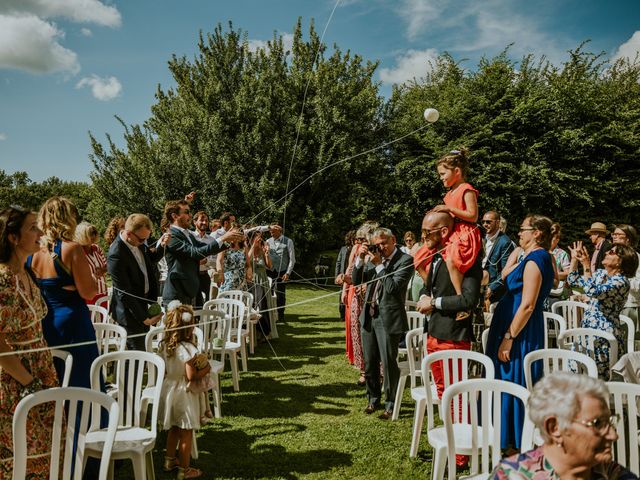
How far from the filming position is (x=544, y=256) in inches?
138

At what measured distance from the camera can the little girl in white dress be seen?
3371 mm

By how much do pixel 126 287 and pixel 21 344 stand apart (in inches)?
70.5

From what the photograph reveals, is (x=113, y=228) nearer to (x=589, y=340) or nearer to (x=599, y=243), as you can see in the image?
(x=589, y=340)

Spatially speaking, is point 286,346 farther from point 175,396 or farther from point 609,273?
point 609,273

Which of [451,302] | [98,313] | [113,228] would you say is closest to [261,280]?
[113,228]

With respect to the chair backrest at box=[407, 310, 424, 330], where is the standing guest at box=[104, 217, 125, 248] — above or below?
above

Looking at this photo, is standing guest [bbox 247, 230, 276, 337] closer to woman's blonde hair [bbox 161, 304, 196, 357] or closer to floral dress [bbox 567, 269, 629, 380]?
woman's blonde hair [bbox 161, 304, 196, 357]

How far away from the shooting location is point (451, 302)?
351 centimetres

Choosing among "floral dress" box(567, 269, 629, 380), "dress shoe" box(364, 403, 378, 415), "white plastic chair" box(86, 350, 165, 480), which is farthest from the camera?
"dress shoe" box(364, 403, 378, 415)

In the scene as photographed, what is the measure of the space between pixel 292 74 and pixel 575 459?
53.8 feet

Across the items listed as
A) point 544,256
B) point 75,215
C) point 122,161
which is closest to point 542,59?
point 122,161

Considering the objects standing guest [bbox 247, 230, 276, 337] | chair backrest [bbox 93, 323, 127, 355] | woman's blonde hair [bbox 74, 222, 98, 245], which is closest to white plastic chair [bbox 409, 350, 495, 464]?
chair backrest [bbox 93, 323, 127, 355]

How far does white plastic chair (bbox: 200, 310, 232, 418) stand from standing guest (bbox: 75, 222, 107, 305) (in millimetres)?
1194

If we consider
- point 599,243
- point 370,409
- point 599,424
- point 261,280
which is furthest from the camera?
point 261,280
